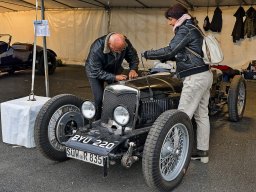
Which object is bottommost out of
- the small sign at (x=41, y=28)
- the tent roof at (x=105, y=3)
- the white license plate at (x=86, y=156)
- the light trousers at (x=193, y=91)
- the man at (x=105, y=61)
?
the white license plate at (x=86, y=156)

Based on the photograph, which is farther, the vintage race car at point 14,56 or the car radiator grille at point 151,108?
the vintage race car at point 14,56

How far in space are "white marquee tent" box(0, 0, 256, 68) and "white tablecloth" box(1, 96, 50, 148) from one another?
7297 mm

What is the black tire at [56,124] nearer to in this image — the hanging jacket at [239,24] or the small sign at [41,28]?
the small sign at [41,28]

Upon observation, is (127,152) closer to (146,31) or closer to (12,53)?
(12,53)

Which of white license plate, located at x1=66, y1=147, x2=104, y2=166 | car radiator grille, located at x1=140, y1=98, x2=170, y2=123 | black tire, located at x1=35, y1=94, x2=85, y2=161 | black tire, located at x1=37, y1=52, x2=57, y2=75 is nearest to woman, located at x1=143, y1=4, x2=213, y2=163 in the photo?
car radiator grille, located at x1=140, y1=98, x2=170, y2=123

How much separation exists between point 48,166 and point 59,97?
0.73 metres

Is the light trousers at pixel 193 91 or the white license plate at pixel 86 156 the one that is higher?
the light trousers at pixel 193 91

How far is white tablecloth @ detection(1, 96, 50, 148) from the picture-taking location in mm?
4254

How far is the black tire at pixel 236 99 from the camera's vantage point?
5.33m

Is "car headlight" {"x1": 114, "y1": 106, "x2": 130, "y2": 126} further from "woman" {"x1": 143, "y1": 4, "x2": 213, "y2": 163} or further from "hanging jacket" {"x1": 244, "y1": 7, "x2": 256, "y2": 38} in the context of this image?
"hanging jacket" {"x1": 244, "y1": 7, "x2": 256, "y2": 38}

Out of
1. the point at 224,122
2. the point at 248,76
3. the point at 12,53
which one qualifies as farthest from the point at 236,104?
the point at 12,53

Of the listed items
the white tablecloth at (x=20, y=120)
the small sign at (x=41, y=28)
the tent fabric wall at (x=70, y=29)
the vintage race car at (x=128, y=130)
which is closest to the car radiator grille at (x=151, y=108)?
the vintage race car at (x=128, y=130)

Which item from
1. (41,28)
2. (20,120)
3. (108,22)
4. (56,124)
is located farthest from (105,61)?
(108,22)

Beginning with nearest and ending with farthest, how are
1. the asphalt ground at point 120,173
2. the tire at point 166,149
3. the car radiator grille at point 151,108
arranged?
the tire at point 166,149, the asphalt ground at point 120,173, the car radiator grille at point 151,108
